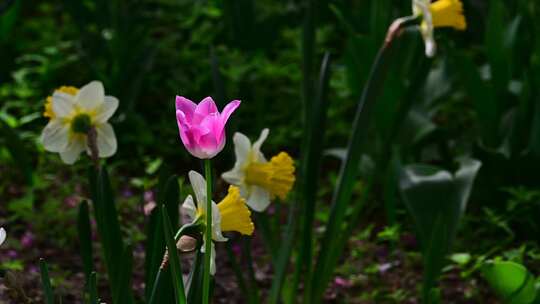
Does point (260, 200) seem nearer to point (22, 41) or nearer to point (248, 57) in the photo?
point (248, 57)

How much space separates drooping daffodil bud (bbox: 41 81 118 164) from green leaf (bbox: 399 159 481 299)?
697mm

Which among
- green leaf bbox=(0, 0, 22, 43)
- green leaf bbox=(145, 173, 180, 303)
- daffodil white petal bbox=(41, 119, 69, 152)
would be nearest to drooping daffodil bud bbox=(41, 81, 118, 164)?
daffodil white petal bbox=(41, 119, 69, 152)

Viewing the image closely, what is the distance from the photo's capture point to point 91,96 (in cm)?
142

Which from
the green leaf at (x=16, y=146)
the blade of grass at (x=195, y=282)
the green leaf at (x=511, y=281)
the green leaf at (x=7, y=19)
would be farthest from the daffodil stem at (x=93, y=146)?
the green leaf at (x=7, y=19)

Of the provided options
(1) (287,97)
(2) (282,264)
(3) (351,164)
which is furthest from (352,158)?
(1) (287,97)

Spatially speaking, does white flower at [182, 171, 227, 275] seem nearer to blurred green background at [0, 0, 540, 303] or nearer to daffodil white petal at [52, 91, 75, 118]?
daffodil white petal at [52, 91, 75, 118]

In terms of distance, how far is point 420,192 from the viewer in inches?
76.5

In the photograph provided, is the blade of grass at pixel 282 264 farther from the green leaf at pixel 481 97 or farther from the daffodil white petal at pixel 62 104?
the green leaf at pixel 481 97

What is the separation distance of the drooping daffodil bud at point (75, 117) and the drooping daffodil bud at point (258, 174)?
20 cm

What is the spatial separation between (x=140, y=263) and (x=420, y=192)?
2.02ft

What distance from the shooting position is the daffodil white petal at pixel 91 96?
142 centimetres

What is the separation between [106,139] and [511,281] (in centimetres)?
70

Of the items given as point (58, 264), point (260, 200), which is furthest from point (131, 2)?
point (260, 200)

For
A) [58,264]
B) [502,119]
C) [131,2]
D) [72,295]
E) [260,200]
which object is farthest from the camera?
[131,2]
